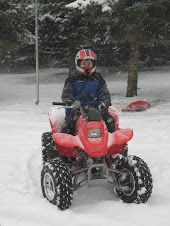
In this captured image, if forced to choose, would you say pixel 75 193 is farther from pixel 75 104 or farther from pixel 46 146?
pixel 75 104

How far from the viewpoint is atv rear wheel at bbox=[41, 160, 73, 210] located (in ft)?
11.4

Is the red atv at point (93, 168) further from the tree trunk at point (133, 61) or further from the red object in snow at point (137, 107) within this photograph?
the tree trunk at point (133, 61)

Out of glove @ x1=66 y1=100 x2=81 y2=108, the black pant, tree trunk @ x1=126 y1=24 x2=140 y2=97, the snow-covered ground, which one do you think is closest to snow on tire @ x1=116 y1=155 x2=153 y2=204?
the snow-covered ground

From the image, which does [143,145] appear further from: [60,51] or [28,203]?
[60,51]

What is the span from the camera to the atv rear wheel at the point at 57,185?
3.48m

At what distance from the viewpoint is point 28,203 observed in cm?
369

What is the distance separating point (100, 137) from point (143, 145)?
3.02 meters

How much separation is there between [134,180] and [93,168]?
1.86 ft

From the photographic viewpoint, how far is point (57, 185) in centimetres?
351

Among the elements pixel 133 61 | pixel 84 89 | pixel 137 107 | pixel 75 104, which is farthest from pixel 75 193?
pixel 133 61

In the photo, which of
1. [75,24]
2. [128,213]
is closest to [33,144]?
[128,213]

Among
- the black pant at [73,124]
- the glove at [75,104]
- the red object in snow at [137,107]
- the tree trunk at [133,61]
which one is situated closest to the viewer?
the glove at [75,104]

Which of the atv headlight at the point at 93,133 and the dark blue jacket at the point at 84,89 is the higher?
the dark blue jacket at the point at 84,89

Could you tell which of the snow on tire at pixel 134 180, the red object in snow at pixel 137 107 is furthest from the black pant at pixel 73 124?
the red object in snow at pixel 137 107
